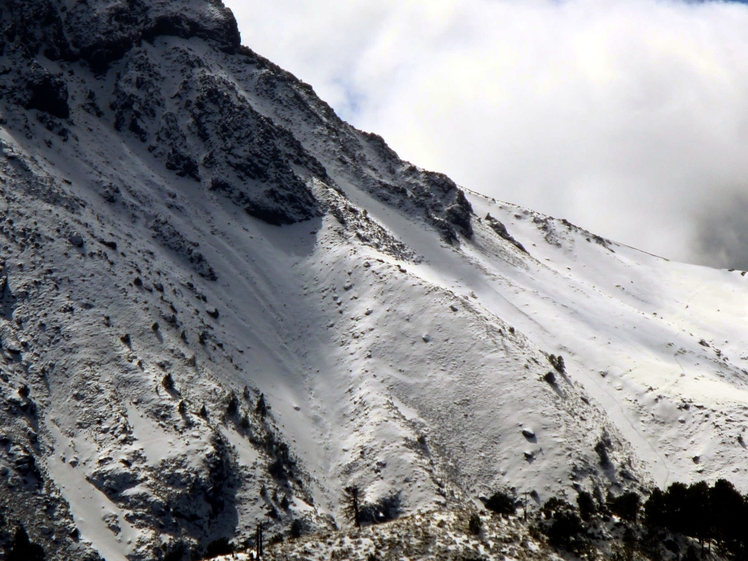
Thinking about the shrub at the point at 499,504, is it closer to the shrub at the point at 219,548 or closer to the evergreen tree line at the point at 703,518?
the evergreen tree line at the point at 703,518

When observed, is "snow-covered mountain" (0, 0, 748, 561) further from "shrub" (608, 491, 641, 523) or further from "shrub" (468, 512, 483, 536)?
"shrub" (468, 512, 483, 536)

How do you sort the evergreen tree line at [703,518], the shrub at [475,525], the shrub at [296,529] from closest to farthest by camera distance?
the shrub at [475,525] → the evergreen tree line at [703,518] → the shrub at [296,529]

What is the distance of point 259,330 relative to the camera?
282 feet

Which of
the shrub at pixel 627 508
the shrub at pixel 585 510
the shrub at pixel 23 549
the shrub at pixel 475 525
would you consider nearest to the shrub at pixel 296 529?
the shrub at pixel 475 525

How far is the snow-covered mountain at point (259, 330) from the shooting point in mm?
61094

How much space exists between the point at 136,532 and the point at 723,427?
59084mm

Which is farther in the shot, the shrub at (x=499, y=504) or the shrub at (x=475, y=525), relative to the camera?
the shrub at (x=499, y=504)

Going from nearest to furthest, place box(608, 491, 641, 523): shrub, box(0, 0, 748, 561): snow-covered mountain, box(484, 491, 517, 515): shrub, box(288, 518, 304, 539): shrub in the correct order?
box(608, 491, 641, 523): shrub → box(484, 491, 517, 515): shrub → box(288, 518, 304, 539): shrub → box(0, 0, 748, 561): snow-covered mountain

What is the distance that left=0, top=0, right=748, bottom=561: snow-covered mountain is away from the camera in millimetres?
61094

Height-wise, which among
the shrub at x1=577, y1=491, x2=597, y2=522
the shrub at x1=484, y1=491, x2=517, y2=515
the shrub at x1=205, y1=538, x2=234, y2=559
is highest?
the shrub at x1=577, y1=491, x2=597, y2=522

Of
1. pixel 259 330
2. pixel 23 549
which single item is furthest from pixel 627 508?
pixel 259 330

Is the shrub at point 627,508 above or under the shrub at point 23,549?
above

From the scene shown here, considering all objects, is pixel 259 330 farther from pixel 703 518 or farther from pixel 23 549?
pixel 703 518

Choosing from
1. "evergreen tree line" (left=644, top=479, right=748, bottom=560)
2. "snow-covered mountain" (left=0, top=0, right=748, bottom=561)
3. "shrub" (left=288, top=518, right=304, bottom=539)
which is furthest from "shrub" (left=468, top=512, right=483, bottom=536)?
"shrub" (left=288, top=518, right=304, bottom=539)
